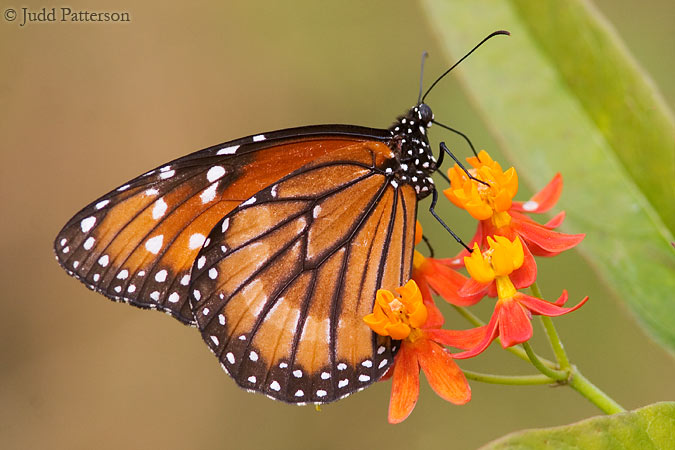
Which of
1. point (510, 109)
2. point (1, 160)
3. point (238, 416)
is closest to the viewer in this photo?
point (510, 109)

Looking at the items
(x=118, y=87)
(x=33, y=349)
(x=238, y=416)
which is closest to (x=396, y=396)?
(x=238, y=416)

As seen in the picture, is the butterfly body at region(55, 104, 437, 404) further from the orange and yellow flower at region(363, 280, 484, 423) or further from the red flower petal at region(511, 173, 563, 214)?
the red flower petal at region(511, 173, 563, 214)

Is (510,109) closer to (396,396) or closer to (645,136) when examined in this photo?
(645,136)

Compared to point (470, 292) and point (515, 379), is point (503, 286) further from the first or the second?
point (515, 379)

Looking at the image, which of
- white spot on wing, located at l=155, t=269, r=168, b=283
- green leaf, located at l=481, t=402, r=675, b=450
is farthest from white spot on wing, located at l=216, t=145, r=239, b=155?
green leaf, located at l=481, t=402, r=675, b=450

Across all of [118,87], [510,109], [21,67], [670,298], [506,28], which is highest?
[21,67]
